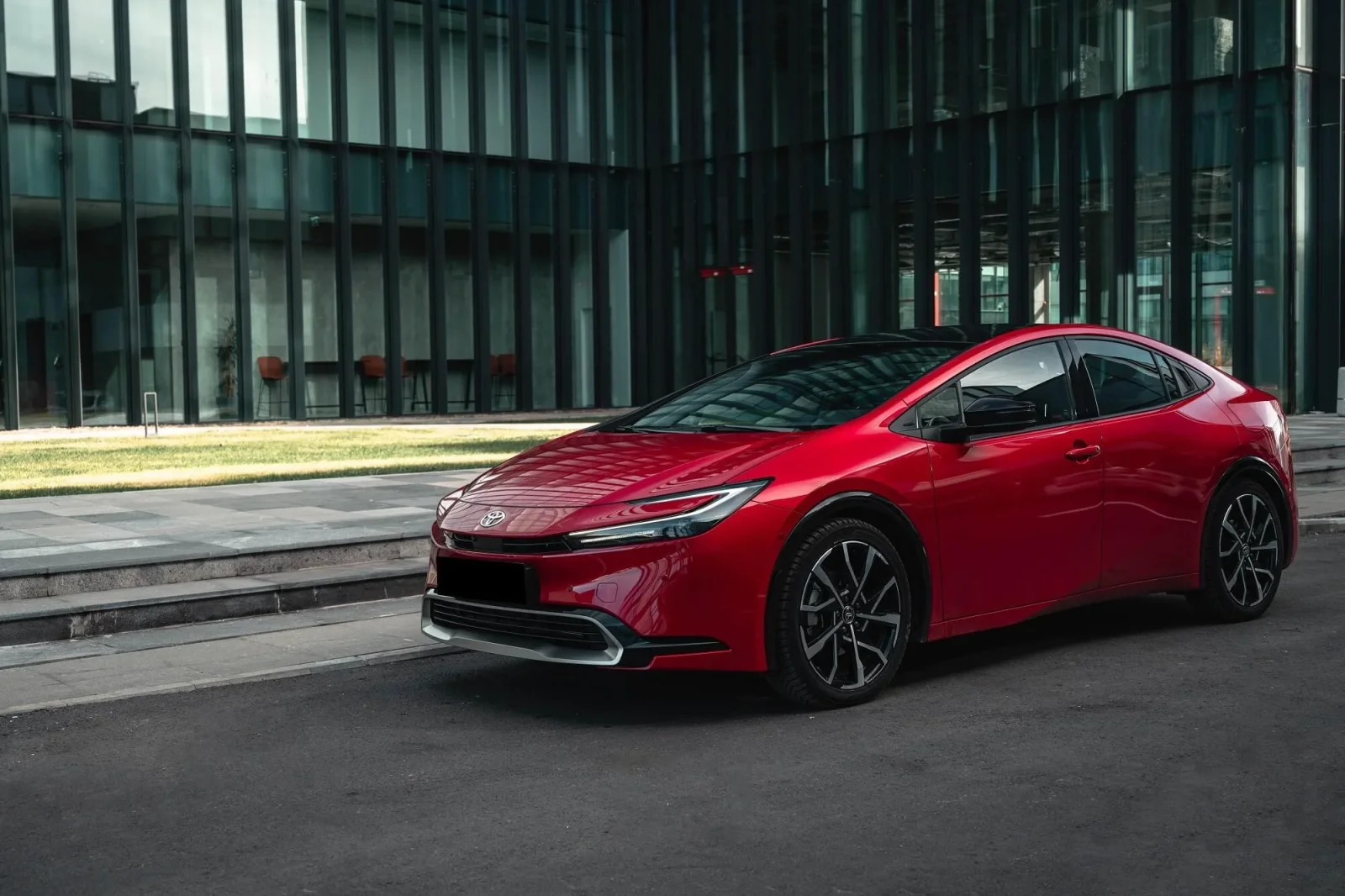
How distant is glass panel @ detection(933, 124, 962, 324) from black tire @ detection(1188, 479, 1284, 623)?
839 inches

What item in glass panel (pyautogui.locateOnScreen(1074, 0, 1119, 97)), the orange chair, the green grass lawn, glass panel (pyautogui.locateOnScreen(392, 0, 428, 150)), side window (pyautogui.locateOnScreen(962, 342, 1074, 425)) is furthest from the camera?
glass panel (pyautogui.locateOnScreen(392, 0, 428, 150))

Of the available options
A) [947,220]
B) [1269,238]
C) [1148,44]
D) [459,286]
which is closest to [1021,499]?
[1269,238]

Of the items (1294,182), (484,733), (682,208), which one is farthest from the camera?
(682,208)

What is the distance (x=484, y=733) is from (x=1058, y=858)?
230 centimetres

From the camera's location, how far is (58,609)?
7574 millimetres

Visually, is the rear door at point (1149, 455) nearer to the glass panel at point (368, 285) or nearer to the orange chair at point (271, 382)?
the orange chair at point (271, 382)

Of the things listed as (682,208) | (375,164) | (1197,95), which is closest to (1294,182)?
(1197,95)

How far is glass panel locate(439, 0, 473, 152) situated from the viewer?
30328mm

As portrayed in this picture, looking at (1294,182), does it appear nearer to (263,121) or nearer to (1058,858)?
(263,121)

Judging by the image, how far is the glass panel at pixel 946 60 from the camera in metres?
28.4

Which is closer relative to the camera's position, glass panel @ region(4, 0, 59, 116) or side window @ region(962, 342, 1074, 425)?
side window @ region(962, 342, 1074, 425)

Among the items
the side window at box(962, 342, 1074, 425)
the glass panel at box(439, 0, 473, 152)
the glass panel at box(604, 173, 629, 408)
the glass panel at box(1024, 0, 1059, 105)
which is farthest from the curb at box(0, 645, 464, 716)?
the glass panel at box(604, 173, 629, 408)

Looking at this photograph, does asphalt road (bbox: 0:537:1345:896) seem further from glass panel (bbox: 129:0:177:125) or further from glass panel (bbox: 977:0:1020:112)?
glass panel (bbox: 977:0:1020:112)

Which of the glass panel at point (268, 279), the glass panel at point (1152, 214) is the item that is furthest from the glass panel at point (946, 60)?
the glass panel at point (268, 279)
